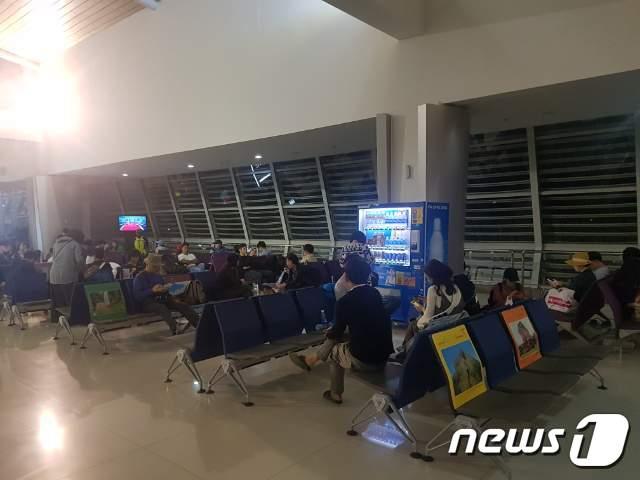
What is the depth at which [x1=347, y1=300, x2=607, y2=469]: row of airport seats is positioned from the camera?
9.33 ft

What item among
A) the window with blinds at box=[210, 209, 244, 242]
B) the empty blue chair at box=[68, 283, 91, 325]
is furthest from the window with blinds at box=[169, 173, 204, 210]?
the empty blue chair at box=[68, 283, 91, 325]

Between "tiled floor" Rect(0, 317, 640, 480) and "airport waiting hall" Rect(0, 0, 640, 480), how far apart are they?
24 millimetres

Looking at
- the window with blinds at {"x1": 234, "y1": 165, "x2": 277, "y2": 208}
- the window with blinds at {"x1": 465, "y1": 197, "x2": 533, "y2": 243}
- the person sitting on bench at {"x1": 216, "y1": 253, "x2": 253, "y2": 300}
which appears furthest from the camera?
the window with blinds at {"x1": 234, "y1": 165, "x2": 277, "y2": 208}

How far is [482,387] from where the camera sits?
3.15 m

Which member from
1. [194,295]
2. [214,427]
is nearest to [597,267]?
[214,427]

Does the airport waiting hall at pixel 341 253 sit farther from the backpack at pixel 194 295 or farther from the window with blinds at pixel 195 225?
the window with blinds at pixel 195 225

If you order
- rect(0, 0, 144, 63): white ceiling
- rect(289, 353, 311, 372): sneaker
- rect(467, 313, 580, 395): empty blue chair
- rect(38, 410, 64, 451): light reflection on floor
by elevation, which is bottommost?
rect(38, 410, 64, 451): light reflection on floor

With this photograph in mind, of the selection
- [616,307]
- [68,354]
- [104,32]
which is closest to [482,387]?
[616,307]

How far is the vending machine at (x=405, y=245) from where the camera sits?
678 centimetres

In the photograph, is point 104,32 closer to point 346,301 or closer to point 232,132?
point 232,132

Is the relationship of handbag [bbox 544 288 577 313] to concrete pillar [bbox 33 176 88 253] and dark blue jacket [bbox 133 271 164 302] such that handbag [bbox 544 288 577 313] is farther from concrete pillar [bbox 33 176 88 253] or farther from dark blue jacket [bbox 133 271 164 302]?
concrete pillar [bbox 33 176 88 253]

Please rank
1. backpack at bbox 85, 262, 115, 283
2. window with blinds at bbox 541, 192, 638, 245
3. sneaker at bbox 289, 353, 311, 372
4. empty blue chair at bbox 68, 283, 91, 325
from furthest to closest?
window with blinds at bbox 541, 192, 638, 245 → backpack at bbox 85, 262, 115, 283 → empty blue chair at bbox 68, 283, 91, 325 → sneaker at bbox 289, 353, 311, 372

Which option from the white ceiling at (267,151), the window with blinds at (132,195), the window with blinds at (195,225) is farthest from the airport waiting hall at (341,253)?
the window with blinds at (132,195)

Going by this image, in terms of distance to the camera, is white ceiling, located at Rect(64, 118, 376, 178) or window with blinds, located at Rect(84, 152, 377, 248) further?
window with blinds, located at Rect(84, 152, 377, 248)
